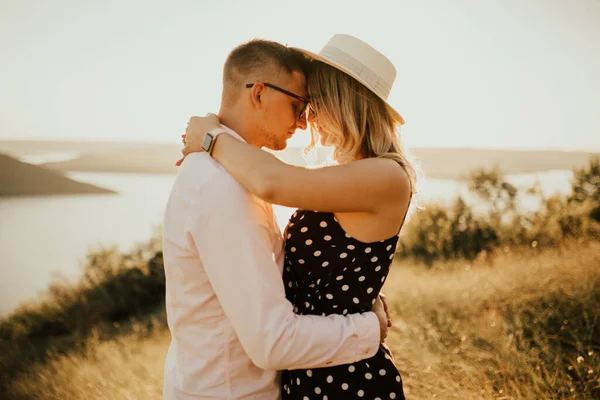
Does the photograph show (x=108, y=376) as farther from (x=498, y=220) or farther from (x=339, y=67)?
(x=498, y=220)

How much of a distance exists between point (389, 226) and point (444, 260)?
1021cm

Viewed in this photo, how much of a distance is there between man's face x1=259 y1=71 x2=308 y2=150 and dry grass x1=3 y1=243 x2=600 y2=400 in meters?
2.43

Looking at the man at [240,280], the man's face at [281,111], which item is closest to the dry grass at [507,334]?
the man at [240,280]

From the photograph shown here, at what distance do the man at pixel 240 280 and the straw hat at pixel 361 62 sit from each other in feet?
0.60

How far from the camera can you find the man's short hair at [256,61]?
200cm

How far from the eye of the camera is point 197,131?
191 centimetres

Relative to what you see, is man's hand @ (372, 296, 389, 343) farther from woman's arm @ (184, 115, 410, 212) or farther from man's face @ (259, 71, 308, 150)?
man's face @ (259, 71, 308, 150)

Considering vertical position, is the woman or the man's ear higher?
the man's ear

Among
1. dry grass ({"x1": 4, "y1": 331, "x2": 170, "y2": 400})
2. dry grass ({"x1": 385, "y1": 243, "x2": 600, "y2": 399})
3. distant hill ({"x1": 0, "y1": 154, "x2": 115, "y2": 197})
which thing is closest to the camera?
dry grass ({"x1": 385, "y1": 243, "x2": 600, "y2": 399})

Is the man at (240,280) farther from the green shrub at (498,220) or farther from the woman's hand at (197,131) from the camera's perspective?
the green shrub at (498,220)

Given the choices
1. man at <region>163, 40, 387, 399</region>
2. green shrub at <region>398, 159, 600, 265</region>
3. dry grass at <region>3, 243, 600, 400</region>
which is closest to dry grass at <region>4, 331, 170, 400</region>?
dry grass at <region>3, 243, 600, 400</region>

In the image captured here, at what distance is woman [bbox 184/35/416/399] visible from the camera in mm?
1636

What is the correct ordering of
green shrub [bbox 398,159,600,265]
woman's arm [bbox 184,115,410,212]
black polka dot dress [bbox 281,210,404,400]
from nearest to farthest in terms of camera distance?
woman's arm [bbox 184,115,410,212] < black polka dot dress [bbox 281,210,404,400] < green shrub [bbox 398,159,600,265]

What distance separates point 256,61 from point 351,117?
19.4 inches
